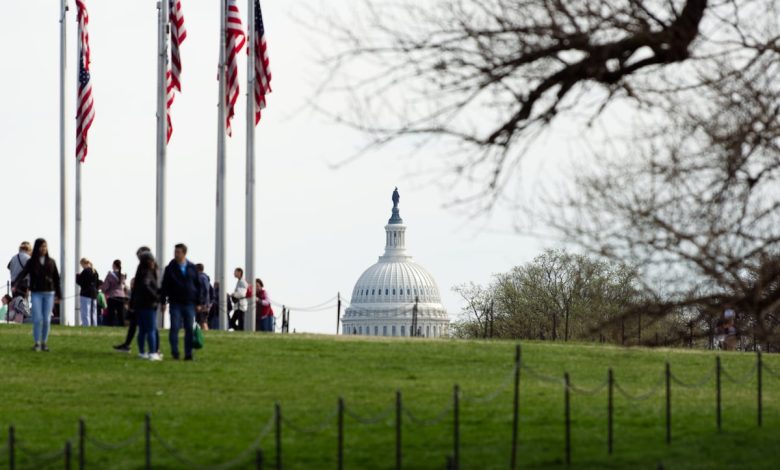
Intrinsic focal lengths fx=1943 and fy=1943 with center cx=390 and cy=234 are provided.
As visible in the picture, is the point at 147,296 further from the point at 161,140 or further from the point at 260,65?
the point at 260,65

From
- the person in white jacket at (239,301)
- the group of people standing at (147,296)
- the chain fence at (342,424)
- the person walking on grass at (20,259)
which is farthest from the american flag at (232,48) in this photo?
the chain fence at (342,424)

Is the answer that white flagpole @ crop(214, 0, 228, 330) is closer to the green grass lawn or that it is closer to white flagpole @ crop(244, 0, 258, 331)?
white flagpole @ crop(244, 0, 258, 331)

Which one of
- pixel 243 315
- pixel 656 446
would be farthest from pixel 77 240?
pixel 656 446

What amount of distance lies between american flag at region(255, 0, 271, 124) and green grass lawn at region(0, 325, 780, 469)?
11.8 m

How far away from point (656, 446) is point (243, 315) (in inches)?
1056

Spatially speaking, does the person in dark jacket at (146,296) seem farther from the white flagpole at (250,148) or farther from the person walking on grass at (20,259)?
the white flagpole at (250,148)

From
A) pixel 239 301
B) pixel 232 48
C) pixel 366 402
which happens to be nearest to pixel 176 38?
pixel 232 48

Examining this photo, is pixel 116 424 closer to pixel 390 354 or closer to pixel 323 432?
pixel 323 432

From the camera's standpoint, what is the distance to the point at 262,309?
46.3m

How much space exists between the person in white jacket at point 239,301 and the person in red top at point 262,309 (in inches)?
13.1

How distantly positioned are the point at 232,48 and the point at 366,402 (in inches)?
818

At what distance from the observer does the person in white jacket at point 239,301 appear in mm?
44969

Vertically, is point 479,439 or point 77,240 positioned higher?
point 77,240

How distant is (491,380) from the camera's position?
29.5m
